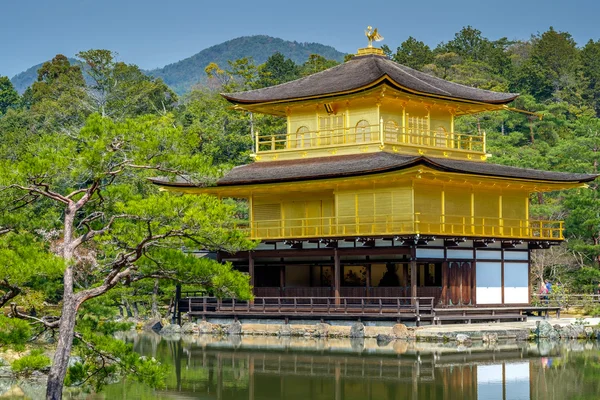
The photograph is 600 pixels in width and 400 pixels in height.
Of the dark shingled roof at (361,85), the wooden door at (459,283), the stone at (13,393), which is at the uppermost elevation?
the dark shingled roof at (361,85)

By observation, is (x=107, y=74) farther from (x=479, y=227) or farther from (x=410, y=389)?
(x=410, y=389)

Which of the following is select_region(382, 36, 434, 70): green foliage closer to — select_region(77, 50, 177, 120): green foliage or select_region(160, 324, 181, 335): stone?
select_region(77, 50, 177, 120): green foliage

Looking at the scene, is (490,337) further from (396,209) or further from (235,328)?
(235,328)

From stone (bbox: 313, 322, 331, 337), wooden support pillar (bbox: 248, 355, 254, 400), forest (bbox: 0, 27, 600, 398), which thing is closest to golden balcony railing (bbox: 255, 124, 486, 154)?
forest (bbox: 0, 27, 600, 398)

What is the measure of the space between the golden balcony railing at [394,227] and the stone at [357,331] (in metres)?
3.28

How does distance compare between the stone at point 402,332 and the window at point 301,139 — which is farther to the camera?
the window at point 301,139

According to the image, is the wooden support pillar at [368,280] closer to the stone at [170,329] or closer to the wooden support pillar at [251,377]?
the stone at [170,329]

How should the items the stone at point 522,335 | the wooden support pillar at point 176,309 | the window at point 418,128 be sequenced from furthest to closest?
the window at point 418,128 → the wooden support pillar at point 176,309 → the stone at point 522,335

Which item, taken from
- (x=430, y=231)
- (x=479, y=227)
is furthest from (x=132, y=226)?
(x=479, y=227)

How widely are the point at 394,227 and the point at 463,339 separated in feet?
18.1

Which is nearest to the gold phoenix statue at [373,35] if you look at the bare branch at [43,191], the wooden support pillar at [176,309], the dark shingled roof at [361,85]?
the dark shingled roof at [361,85]

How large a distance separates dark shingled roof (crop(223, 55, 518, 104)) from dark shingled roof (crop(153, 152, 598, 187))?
268 cm

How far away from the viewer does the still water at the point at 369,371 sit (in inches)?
986

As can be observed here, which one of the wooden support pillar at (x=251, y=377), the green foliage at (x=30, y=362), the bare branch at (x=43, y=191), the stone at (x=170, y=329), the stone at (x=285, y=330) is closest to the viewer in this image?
the green foliage at (x=30, y=362)
